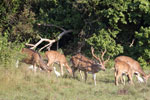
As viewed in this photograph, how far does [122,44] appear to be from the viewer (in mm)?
21781

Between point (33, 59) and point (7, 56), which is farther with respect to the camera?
point (33, 59)

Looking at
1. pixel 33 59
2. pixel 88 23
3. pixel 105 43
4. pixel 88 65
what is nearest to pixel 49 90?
pixel 88 65

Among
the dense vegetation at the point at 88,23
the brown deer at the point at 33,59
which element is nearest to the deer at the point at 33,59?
the brown deer at the point at 33,59

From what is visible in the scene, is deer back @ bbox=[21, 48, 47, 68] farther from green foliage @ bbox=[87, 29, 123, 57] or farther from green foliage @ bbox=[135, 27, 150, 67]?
green foliage @ bbox=[135, 27, 150, 67]

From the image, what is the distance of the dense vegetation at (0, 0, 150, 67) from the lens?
1917cm

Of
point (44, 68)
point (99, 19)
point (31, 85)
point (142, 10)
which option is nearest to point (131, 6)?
point (142, 10)

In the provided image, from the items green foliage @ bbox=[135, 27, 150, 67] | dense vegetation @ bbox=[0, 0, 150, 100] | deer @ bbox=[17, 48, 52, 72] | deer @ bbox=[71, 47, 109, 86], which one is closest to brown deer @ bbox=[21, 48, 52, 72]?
deer @ bbox=[17, 48, 52, 72]

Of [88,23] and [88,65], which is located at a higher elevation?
[88,23]

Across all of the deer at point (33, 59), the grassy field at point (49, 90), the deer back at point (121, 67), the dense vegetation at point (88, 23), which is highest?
the dense vegetation at point (88, 23)

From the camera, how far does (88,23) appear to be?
2153 centimetres

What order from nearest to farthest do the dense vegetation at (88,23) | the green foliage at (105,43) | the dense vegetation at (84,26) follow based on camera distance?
the dense vegetation at (84,26), the dense vegetation at (88,23), the green foliage at (105,43)

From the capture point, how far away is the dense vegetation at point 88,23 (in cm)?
1917

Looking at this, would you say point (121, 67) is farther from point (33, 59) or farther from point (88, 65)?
point (33, 59)

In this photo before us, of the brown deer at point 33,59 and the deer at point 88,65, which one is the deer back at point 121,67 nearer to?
the deer at point 88,65
